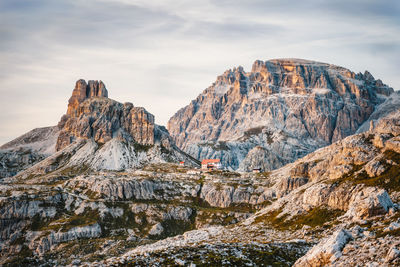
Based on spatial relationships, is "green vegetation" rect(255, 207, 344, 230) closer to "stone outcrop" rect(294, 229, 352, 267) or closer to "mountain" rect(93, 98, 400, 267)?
"mountain" rect(93, 98, 400, 267)

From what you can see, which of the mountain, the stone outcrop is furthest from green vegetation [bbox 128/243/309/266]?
the stone outcrop

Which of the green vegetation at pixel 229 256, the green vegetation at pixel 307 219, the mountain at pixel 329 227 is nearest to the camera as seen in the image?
the mountain at pixel 329 227

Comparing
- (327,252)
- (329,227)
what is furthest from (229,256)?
(329,227)

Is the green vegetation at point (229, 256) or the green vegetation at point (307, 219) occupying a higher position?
Result: the green vegetation at point (229, 256)

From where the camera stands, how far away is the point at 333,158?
18825 cm

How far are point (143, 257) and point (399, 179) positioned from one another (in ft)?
320

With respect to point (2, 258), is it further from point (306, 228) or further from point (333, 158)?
point (333, 158)

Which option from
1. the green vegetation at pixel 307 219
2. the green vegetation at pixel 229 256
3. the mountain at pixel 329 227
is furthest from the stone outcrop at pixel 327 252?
the green vegetation at pixel 307 219

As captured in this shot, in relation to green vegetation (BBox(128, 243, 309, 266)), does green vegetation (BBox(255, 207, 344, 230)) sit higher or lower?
lower

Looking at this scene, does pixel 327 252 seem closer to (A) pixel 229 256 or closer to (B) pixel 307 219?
(A) pixel 229 256

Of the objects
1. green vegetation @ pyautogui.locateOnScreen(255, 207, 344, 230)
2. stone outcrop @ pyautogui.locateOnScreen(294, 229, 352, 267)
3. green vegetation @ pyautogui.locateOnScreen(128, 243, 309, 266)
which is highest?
stone outcrop @ pyautogui.locateOnScreen(294, 229, 352, 267)

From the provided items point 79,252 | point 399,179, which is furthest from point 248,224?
point 79,252

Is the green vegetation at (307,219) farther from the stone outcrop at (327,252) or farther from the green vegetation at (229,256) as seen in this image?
the stone outcrop at (327,252)

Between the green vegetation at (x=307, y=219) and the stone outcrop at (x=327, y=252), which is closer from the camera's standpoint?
the stone outcrop at (x=327, y=252)
